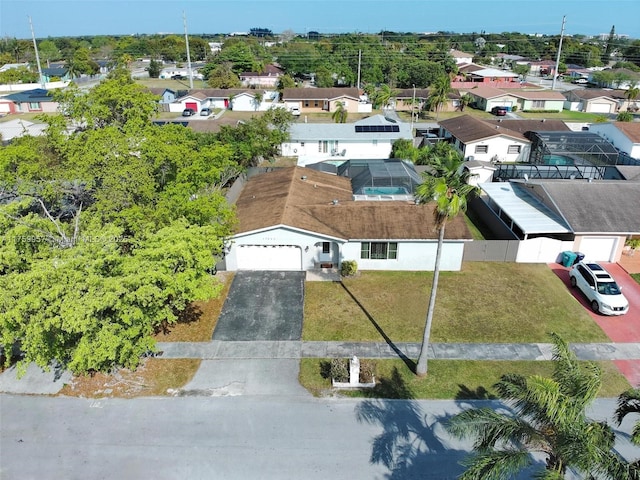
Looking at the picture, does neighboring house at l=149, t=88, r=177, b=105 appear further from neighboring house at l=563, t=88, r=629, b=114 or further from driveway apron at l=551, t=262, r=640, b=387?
driveway apron at l=551, t=262, r=640, b=387

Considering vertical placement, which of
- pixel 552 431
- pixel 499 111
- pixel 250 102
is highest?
pixel 552 431

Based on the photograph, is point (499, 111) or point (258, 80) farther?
point (258, 80)

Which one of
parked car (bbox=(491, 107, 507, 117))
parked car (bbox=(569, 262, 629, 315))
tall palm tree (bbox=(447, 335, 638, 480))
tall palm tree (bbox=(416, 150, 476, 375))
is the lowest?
parked car (bbox=(569, 262, 629, 315))

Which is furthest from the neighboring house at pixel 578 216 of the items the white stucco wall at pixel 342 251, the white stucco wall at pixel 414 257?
the white stucco wall at pixel 342 251

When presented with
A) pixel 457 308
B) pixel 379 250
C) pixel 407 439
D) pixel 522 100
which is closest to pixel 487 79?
pixel 522 100

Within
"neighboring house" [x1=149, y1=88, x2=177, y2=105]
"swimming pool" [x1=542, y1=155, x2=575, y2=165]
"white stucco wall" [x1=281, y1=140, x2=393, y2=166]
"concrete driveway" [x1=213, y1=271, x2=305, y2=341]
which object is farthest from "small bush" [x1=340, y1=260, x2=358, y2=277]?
"neighboring house" [x1=149, y1=88, x2=177, y2=105]

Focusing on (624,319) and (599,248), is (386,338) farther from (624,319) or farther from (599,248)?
(599,248)

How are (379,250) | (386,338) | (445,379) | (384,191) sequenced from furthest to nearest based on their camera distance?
(384,191) < (379,250) < (386,338) < (445,379)
